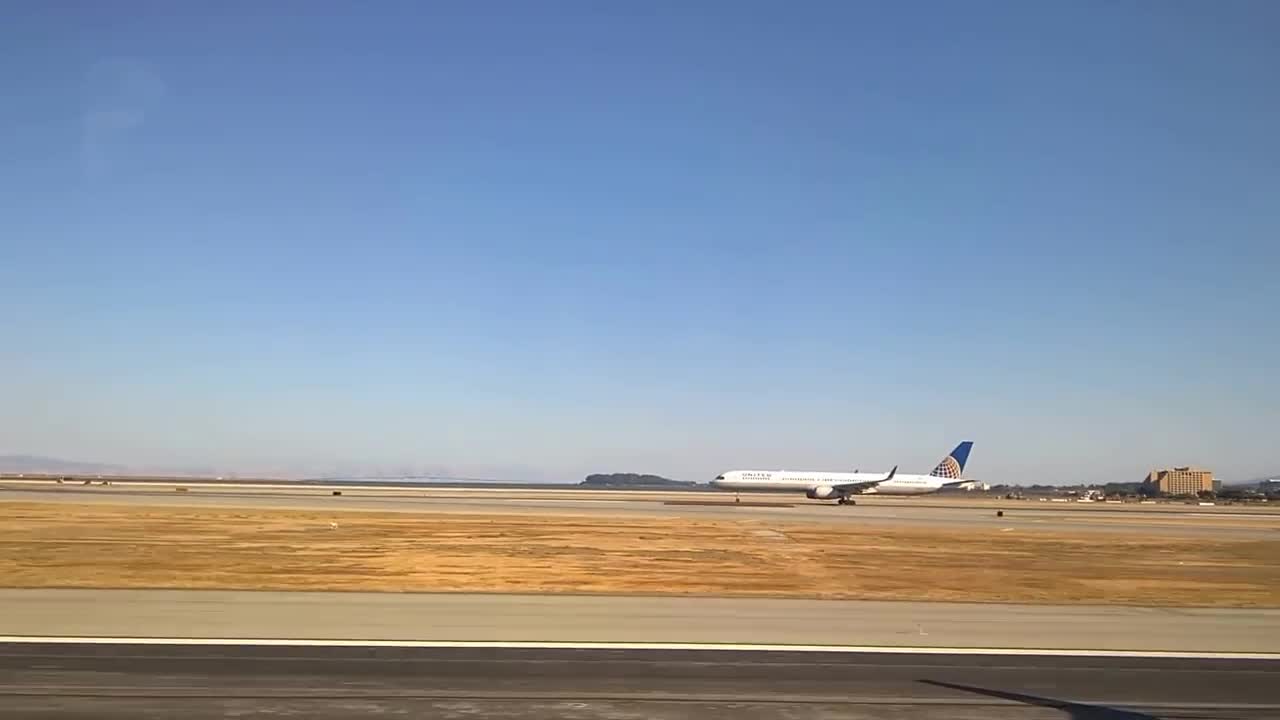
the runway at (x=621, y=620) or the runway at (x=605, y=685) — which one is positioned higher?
the runway at (x=605, y=685)

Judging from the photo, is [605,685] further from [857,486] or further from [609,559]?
[857,486]

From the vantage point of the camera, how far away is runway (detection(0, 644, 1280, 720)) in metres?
10.0

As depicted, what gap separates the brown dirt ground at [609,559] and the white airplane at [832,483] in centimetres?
4364

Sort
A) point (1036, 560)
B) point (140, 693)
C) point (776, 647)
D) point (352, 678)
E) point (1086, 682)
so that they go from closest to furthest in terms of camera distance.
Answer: point (140, 693), point (352, 678), point (1086, 682), point (776, 647), point (1036, 560)

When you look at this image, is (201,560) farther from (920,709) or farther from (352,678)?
(920,709)

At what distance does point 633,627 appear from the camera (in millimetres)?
16250

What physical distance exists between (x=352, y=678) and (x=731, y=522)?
38289mm

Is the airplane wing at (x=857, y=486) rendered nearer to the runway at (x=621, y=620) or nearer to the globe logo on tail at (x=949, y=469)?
the globe logo on tail at (x=949, y=469)

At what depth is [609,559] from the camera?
92.0 feet

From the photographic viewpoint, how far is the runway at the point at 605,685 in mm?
10047

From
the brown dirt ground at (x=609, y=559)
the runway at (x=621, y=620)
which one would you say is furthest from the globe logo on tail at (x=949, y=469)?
the runway at (x=621, y=620)

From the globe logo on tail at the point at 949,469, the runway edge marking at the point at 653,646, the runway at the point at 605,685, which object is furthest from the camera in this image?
the globe logo on tail at the point at 949,469

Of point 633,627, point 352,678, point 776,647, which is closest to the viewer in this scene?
point 352,678

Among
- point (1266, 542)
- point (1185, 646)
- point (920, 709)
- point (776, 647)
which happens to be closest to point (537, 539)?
point (776, 647)
